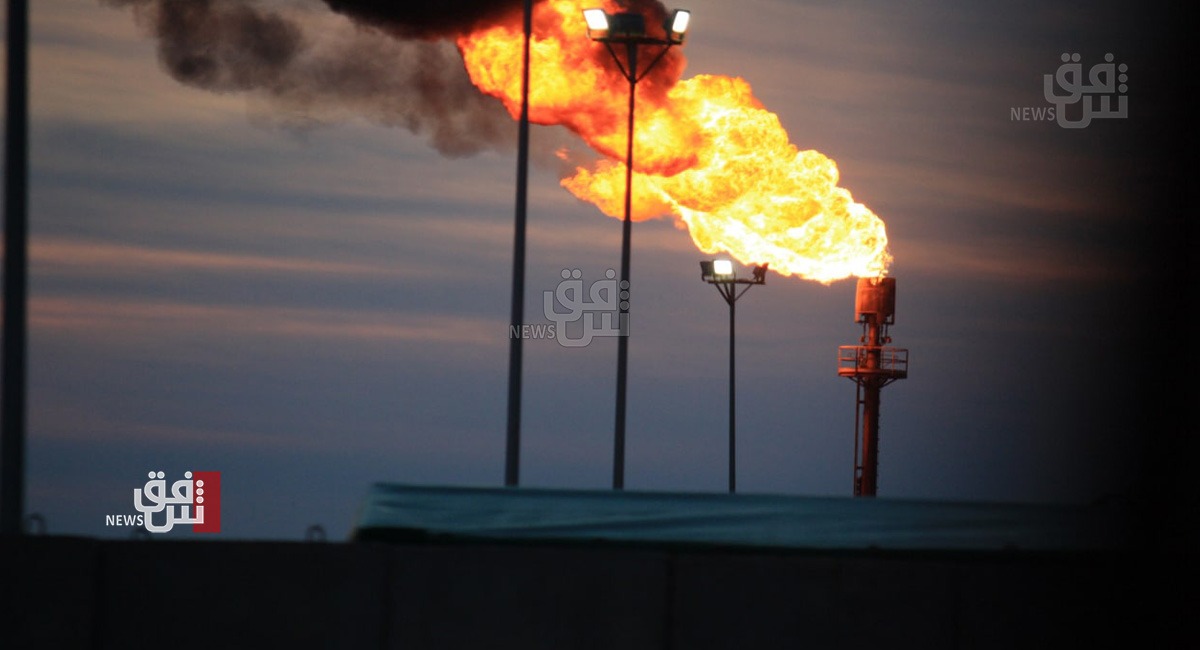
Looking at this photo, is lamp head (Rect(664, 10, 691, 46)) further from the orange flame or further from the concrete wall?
the concrete wall

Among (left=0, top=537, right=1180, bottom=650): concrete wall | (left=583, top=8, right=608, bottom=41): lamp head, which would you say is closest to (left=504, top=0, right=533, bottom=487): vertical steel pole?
(left=583, top=8, right=608, bottom=41): lamp head

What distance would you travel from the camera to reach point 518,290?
88.6 ft

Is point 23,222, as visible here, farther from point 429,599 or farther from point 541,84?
point 541,84

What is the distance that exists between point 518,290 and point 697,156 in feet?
44.1

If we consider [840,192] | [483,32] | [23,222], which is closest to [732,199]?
[840,192]

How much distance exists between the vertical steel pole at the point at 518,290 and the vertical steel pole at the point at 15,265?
11405 millimetres

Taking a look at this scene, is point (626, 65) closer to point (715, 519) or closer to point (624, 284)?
point (624, 284)

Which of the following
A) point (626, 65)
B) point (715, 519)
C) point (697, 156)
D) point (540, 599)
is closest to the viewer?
point (540, 599)

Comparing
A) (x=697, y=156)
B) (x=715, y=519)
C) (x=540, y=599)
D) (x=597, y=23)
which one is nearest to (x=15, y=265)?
(x=540, y=599)

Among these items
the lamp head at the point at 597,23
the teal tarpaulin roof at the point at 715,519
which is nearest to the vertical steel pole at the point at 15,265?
the teal tarpaulin roof at the point at 715,519

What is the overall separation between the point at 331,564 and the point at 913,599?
4332 millimetres

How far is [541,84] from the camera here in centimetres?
3722

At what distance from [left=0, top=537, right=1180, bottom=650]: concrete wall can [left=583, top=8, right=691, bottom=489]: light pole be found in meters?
15.8

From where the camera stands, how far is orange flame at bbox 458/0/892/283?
36594 mm
